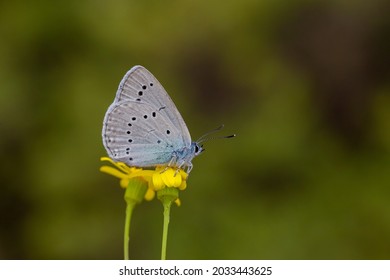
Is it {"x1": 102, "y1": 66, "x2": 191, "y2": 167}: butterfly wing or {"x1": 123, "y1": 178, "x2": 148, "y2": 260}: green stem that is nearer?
{"x1": 123, "y1": 178, "x2": 148, "y2": 260}: green stem

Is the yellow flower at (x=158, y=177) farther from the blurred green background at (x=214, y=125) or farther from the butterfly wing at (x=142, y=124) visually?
the blurred green background at (x=214, y=125)

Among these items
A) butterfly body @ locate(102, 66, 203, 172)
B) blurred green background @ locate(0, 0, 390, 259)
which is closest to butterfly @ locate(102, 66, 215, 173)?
butterfly body @ locate(102, 66, 203, 172)

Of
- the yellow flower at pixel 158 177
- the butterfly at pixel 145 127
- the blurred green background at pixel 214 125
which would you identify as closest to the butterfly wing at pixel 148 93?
the butterfly at pixel 145 127

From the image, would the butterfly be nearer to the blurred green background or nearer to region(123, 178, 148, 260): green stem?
region(123, 178, 148, 260): green stem

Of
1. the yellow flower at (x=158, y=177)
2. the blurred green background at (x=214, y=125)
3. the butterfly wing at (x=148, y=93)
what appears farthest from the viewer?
the blurred green background at (x=214, y=125)

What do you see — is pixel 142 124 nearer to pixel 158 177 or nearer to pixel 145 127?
pixel 145 127

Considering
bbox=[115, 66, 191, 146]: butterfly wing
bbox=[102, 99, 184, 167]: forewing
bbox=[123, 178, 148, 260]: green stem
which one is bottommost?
bbox=[123, 178, 148, 260]: green stem
